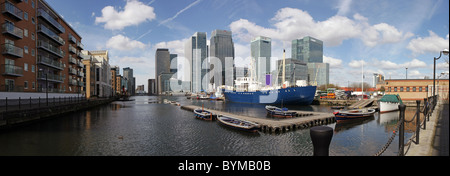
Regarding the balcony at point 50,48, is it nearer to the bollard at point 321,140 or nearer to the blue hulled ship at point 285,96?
the bollard at point 321,140

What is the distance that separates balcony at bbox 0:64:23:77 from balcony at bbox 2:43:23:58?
2159 mm

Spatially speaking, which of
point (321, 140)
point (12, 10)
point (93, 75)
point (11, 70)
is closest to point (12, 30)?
point (12, 10)

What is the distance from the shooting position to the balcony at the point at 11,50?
3422 cm

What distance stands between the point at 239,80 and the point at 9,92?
8204 centimetres

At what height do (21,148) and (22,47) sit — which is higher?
(22,47)

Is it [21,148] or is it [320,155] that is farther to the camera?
[21,148]

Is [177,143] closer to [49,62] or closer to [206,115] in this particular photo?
[206,115]

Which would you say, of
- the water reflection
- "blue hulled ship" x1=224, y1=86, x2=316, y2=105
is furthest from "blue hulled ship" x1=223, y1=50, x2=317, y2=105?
the water reflection

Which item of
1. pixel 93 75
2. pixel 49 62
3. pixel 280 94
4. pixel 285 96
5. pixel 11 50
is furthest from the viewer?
pixel 93 75

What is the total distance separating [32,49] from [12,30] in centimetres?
748

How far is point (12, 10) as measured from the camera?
35250 mm
